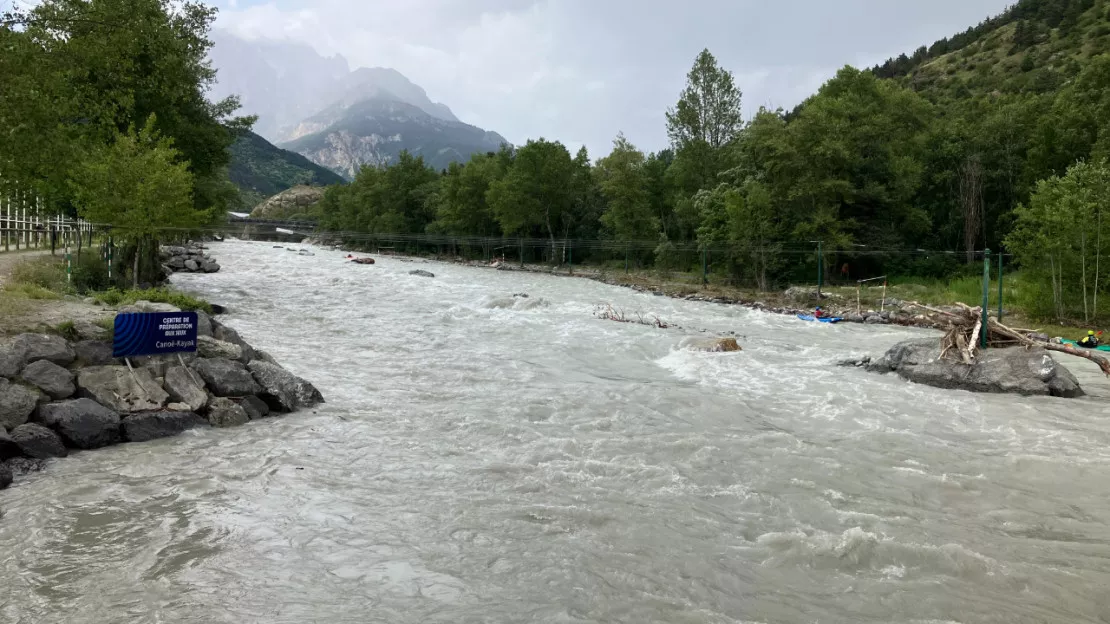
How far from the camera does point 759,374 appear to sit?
15.8 m

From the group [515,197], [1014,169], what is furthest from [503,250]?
[1014,169]

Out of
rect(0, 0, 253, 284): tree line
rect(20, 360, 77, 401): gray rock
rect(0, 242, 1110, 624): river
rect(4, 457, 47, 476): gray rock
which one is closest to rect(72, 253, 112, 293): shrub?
rect(0, 0, 253, 284): tree line

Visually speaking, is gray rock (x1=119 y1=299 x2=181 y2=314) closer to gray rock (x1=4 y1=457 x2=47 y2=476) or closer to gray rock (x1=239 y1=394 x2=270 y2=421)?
gray rock (x1=239 y1=394 x2=270 y2=421)

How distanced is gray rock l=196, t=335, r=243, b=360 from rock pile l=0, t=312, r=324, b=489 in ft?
0.05

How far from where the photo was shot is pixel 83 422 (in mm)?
8742

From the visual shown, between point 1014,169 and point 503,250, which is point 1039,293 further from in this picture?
point 503,250

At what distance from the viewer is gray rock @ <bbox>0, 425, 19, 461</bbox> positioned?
25.8 ft

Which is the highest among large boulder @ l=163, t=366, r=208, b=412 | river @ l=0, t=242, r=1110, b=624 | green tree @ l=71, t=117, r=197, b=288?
green tree @ l=71, t=117, r=197, b=288

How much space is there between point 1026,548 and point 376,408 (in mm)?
9838

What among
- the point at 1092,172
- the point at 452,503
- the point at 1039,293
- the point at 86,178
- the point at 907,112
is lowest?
the point at 452,503

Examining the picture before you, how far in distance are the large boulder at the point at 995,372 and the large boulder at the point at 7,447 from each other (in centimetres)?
1657

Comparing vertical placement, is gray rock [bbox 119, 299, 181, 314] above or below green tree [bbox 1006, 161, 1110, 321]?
below

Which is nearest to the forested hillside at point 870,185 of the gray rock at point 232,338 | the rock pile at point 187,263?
the gray rock at point 232,338

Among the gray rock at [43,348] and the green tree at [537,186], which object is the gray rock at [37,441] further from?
the green tree at [537,186]
